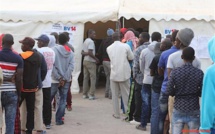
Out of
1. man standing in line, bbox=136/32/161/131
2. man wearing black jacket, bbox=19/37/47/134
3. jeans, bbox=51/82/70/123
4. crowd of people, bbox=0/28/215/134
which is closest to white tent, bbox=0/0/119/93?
crowd of people, bbox=0/28/215/134

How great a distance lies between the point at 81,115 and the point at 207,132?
567 centimetres

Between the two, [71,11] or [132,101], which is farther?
[71,11]

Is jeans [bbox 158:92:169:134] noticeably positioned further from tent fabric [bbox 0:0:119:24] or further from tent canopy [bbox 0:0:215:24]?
tent fabric [bbox 0:0:119:24]

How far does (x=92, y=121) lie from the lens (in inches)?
341

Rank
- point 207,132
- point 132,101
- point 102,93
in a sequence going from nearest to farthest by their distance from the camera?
point 207,132, point 132,101, point 102,93

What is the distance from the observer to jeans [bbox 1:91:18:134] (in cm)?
586

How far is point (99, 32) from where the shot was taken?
15344 millimetres

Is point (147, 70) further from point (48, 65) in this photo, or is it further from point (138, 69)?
point (48, 65)

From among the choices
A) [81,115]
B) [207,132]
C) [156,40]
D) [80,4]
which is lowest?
[81,115]

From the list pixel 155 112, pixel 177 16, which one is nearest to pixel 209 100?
pixel 155 112

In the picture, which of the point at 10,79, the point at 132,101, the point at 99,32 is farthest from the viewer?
the point at 99,32

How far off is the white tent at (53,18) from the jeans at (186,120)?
6855 mm

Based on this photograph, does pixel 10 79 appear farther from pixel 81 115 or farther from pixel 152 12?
pixel 152 12

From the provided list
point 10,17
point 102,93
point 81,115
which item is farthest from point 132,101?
point 10,17
